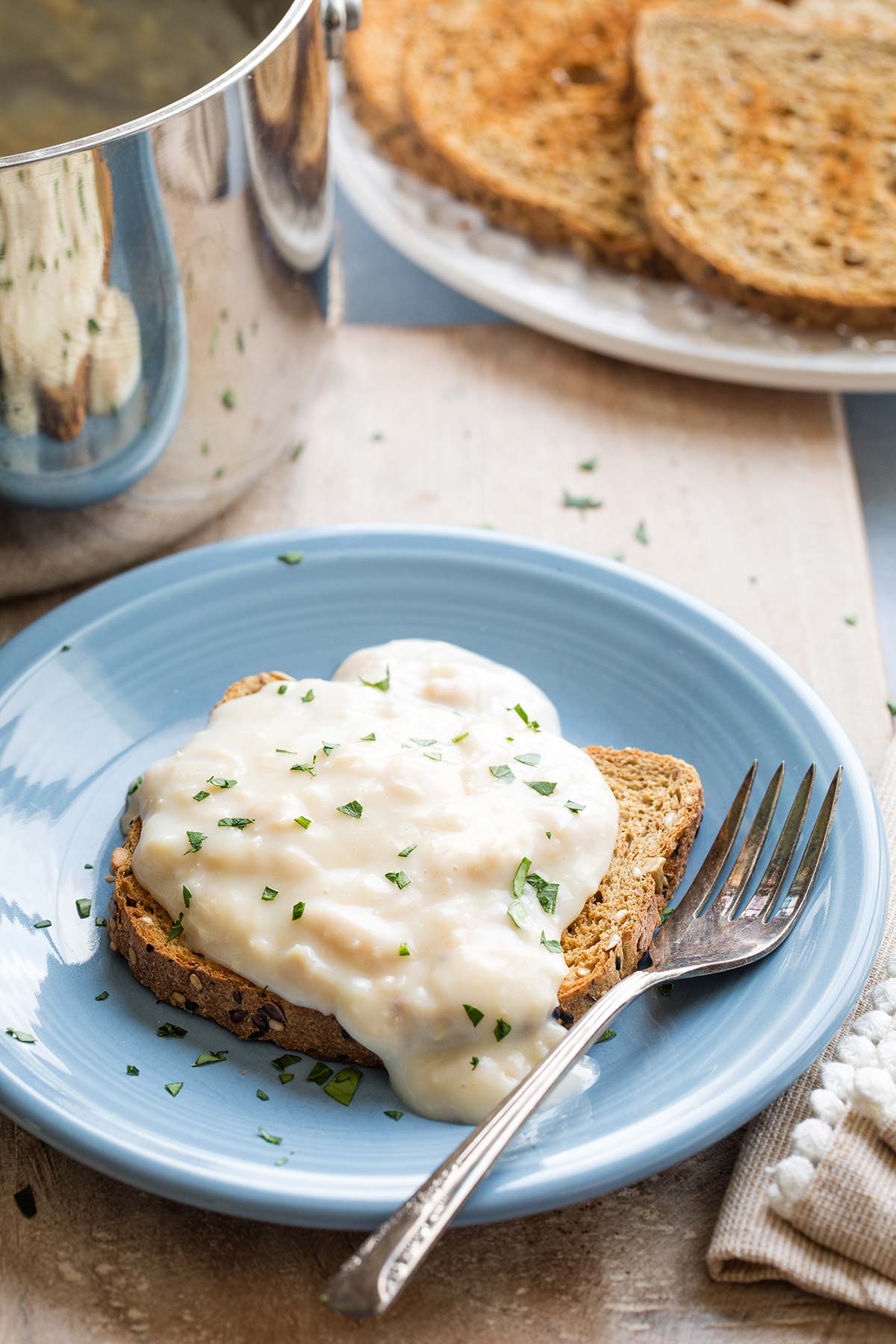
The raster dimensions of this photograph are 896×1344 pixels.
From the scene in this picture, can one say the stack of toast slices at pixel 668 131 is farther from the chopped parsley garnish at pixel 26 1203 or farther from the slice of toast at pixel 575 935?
the chopped parsley garnish at pixel 26 1203

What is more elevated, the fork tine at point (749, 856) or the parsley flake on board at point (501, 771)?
the parsley flake on board at point (501, 771)

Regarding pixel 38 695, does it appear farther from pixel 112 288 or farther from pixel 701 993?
pixel 701 993

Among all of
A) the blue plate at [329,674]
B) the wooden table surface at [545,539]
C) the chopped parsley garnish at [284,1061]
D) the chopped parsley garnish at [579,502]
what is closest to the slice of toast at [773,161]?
the wooden table surface at [545,539]

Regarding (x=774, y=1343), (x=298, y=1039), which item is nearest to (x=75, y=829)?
(x=298, y=1039)

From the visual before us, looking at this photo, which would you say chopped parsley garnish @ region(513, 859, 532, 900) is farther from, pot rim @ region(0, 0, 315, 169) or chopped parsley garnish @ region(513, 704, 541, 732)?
pot rim @ region(0, 0, 315, 169)

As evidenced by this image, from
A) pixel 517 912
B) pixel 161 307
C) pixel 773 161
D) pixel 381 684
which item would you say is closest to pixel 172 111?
pixel 161 307

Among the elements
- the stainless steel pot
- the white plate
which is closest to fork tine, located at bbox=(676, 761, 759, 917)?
the stainless steel pot

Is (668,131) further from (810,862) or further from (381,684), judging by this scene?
(810,862)
